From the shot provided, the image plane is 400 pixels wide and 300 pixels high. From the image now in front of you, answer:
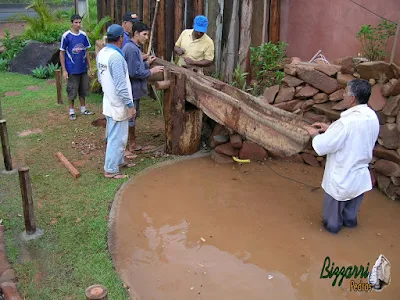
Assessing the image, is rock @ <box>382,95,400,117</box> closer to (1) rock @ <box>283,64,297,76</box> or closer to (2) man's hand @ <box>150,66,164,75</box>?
(1) rock @ <box>283,64,297,76</box>

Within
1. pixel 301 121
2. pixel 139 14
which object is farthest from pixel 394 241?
pixel 139 14

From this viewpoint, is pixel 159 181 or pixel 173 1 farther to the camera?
pixel 173 1

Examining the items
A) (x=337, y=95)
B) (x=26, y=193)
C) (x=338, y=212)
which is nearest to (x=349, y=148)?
(x=338, y=212)

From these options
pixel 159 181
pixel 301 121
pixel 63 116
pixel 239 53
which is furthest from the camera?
pixel 63 116

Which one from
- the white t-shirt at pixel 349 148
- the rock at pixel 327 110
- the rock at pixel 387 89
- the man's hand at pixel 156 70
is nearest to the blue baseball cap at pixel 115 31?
the man's hand at pixel 156 70

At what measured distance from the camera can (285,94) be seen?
6.11 meters

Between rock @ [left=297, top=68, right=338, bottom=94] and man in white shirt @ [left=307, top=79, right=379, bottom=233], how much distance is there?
5.01 ft

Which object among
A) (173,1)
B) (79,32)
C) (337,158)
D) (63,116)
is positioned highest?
(173,1)

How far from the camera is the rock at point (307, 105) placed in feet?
19.5

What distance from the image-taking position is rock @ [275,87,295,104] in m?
6.07

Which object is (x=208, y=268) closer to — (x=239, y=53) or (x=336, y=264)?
(x=336, y=264)

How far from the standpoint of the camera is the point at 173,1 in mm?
8070

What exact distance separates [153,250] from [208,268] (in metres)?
0.58

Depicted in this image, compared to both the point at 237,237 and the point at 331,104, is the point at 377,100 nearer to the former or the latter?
the point at 331,104
